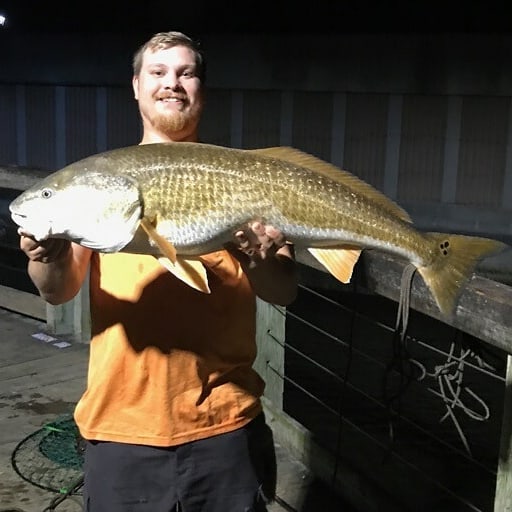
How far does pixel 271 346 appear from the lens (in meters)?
4.06

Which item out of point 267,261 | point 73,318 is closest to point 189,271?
point 267,261

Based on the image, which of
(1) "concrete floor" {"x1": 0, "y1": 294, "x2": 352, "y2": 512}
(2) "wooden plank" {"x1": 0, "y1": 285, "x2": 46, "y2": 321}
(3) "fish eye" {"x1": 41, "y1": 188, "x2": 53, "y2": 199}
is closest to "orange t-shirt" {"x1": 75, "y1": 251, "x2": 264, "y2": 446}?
(3) "fish eye" {"x1": 41, "y1": 188, "x2": 53, "y2": 199}

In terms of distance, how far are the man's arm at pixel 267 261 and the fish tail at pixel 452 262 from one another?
1.26 ft

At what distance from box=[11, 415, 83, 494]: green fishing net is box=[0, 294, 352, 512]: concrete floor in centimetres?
4

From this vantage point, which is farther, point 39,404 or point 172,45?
point 39,404

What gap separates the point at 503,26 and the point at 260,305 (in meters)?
14.6

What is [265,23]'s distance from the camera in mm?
20000

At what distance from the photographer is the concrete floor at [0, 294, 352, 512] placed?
351 cm

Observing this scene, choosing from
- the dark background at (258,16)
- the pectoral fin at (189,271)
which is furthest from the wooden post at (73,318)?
the dark background at (258,16)

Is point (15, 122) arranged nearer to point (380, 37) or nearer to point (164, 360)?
point (380, 37)

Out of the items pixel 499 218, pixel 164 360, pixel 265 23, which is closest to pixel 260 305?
pixel 164 360

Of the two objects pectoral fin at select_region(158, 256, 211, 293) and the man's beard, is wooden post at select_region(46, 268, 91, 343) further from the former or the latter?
pectoral fin at select_region(158, 256, 211, 293)

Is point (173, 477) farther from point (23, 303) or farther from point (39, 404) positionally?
point (23, 303)

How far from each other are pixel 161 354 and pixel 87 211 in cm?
44
